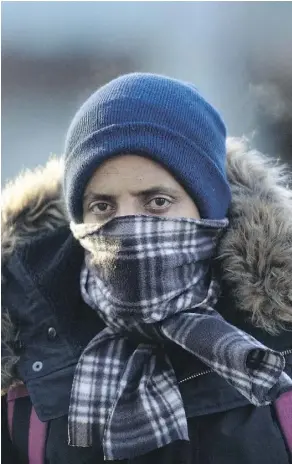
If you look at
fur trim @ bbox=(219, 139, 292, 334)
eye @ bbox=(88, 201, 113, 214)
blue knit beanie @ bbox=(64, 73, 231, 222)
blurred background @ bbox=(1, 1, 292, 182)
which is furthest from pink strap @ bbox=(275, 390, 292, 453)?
blurred background @ bbox=(1, 1, 292, 182)

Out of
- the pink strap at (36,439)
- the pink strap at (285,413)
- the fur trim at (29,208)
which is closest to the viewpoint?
the pink strap at (285,413)

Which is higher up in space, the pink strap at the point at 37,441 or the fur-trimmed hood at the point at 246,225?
the fur-trimmed hood at the point at 246,225

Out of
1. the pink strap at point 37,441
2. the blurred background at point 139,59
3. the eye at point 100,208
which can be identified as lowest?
the pink strap at point 37,441

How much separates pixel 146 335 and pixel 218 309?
156 millimetres

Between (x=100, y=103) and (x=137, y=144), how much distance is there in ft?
0.45

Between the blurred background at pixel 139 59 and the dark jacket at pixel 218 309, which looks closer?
the dark jacket at pixel 218 309

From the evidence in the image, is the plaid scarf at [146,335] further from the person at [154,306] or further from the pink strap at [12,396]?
the pink strap at [12,396]

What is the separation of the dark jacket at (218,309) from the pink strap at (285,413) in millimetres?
12

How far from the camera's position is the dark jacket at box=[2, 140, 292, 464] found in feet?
3.26

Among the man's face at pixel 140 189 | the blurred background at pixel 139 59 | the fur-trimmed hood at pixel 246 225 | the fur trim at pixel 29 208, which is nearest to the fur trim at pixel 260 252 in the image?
the fur-trimmed hood at pixel 246 225

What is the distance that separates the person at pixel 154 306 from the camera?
98cm

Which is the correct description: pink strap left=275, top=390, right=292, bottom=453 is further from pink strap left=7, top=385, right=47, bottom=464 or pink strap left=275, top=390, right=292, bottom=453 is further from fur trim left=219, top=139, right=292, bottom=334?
pink strap left=7, top=385, right=47, bottom=464

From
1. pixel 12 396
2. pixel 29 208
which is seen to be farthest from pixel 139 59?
pixel 12 396

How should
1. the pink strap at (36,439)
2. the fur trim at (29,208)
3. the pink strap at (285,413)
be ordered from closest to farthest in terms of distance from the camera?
the pink strap at (285,413)
the pink strap at (36,439)
the fur trim at (29,208)
